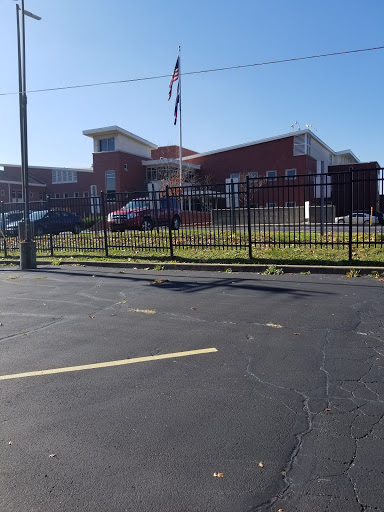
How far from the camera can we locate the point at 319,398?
12.4 ft

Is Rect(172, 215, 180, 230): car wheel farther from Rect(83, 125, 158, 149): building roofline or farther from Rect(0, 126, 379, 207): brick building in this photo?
Rect(83, 125, 158, 149): building roofline

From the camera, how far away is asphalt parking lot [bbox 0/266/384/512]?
8.52ft

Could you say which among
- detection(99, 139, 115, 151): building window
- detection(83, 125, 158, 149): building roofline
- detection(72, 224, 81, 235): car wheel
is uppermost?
detection(83, 125, 158, 149): building roofline

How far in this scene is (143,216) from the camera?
14.7 m

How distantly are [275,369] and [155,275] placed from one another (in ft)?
21.8

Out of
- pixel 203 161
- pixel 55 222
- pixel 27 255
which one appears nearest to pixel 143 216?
pixel 55 222

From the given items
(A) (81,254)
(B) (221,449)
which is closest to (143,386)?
(B) (221,449)

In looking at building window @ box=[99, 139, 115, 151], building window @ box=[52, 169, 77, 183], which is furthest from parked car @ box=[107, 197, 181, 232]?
building window @ box=[52, 169, 77, 183]

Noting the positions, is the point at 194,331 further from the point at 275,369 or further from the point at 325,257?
the point at 325,257

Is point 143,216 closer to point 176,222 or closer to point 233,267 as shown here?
point 176,222

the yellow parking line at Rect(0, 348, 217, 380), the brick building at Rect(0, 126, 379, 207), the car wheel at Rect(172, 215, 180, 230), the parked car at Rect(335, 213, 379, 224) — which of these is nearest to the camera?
the yellow parking line at Rect(0, 348, 217, 380)

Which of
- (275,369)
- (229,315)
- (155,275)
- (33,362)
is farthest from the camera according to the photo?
(155,275)

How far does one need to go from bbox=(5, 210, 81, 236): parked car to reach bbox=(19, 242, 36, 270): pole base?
241 cm

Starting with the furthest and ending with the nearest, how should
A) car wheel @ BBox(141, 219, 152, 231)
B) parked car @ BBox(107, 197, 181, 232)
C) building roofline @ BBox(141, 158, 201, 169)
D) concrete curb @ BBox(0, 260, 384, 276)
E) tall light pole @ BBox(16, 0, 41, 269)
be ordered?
building roofline @ BBox(141, 158, 201, 169)
car wheel @ BBox(141, 219, 152, 231)
parked car @ BBox(107, 197, 181, 232)
tall light pole @ BBox(16, 0, 41, 269)
concrete curb @ BBox(0, 260, 384, 276)
